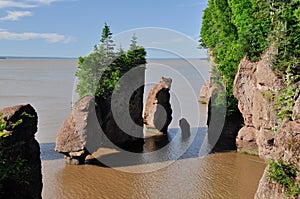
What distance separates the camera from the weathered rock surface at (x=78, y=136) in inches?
833

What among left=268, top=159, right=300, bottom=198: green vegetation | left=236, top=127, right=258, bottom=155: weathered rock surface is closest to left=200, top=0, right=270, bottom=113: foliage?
left=236, top=127, right=258, bottom=155: weathered rock surface

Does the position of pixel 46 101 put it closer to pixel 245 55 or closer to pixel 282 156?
Result: pixel 245 55

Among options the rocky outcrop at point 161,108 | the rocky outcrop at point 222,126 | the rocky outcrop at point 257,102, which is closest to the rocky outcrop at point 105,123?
the rocky outcrop at point 161,108

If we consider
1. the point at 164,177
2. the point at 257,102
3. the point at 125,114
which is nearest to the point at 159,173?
the point at 164,177

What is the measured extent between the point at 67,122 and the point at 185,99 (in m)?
28.2

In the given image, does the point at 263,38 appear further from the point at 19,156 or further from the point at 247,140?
the point at 19,156

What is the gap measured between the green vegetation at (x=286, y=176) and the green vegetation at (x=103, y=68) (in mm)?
14229

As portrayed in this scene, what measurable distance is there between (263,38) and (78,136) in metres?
12.9

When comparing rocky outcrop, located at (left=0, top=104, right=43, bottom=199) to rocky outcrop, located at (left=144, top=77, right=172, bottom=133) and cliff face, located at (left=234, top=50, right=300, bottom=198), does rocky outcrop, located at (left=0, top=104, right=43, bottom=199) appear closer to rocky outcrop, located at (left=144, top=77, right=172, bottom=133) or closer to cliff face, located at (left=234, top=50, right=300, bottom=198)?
cliff face, located at (left=234, top=50, right=300, bottom=198)

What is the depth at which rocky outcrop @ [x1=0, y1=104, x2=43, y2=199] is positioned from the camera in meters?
9.69

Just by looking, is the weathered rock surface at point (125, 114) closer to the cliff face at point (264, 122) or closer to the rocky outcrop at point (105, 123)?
the rocky outcrop at point (105, 123)

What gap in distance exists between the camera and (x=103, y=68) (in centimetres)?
2383

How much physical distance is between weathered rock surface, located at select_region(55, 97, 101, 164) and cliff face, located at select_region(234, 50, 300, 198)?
1008 centimetres

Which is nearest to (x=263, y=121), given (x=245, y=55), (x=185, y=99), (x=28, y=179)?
(x=245, y=55)
